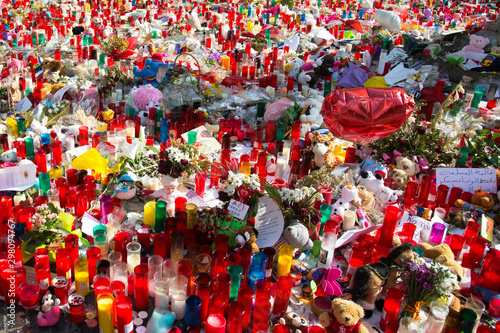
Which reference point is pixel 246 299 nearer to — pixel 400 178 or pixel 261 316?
pixel 261 316

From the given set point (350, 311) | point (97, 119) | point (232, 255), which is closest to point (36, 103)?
point (97, 119)

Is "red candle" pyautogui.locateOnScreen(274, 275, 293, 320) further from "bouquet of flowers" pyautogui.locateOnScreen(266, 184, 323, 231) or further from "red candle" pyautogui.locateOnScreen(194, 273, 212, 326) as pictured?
"bouquet of flowers" pyautogui.locateOnScreen(266, 184, 323, 231)

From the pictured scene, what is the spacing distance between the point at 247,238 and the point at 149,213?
2.40 ft

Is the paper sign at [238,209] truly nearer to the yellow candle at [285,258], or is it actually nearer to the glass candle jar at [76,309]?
the yellow candle at [285,258]

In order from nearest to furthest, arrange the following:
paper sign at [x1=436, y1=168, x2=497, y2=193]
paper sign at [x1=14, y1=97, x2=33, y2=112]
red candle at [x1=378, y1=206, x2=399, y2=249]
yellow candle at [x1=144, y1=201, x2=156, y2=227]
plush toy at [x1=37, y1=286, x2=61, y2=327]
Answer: plush toy at [x1=37, y1=286, x2=61, y2=327] < red candle at [x1=378, y1=206, x2=399, y2=249] < yellow candle at [x1=144, y1=201, x2=156, y2=227] < paper sign at [x1=436, y1=168, x2=497, y2=193] < paper sign at [x1=14, y1=97, x2=33, y2=112]

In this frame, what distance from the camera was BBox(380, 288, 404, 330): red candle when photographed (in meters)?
2.06

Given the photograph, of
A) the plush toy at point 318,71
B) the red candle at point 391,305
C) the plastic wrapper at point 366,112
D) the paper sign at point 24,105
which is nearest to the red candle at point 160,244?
the red candle at point 391,305

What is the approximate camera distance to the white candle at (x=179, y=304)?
2.10 m

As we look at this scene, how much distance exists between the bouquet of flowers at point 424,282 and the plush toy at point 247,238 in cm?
80

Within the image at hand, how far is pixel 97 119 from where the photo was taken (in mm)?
4230

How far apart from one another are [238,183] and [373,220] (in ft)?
3.30

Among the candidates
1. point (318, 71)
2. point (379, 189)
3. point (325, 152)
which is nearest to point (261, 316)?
point (379, 189)

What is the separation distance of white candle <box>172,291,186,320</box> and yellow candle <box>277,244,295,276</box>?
0.58 m

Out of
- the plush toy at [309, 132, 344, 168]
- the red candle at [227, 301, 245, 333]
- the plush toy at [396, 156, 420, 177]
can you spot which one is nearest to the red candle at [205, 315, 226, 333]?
the red candle at [227, 301, 245, 333]
